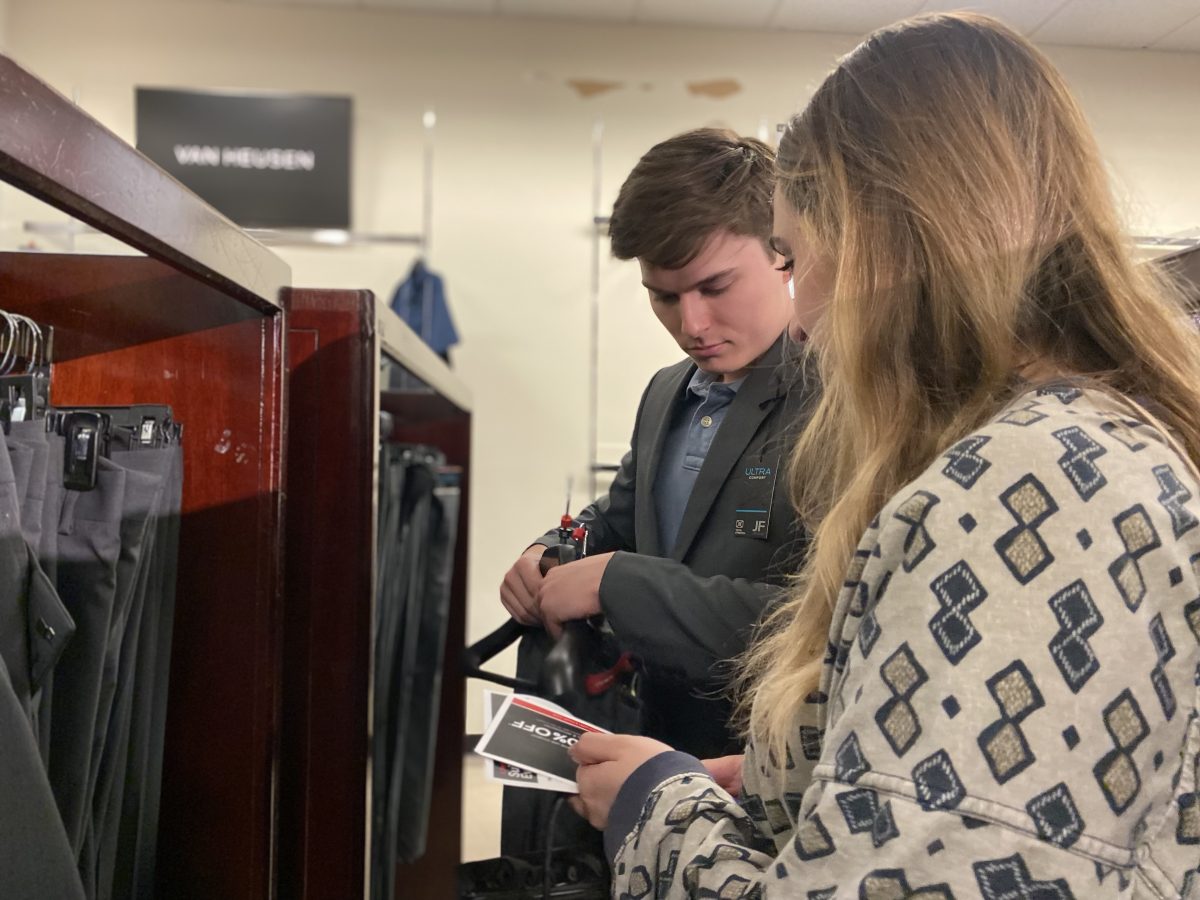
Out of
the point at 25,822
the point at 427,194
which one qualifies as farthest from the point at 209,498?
the point at 427,194

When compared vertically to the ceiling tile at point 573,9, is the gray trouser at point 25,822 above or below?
below

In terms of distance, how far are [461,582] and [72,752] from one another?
0.99 meters

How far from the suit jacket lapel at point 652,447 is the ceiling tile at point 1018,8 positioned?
267 millimetres

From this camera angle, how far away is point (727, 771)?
2.14 ft

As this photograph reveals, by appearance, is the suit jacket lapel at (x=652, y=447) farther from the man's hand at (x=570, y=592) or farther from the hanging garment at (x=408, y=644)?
the hanging garment at (x=408, y=644)

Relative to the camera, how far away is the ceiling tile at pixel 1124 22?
0.63 meters

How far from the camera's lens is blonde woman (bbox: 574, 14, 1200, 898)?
454 mm

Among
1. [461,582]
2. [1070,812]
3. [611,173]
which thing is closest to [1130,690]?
[1070,812]

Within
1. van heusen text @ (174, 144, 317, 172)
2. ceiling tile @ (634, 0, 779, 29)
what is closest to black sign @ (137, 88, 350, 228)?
van heusen text @ (174, 144, 317, 172)

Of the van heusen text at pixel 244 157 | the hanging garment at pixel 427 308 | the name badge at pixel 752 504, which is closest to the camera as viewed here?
the name badge at pixel 752 504

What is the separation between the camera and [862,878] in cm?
47

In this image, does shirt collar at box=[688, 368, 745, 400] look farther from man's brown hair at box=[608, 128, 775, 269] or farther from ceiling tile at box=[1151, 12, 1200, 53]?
ceiling tile at box=[1151, 12, 1200, 53]

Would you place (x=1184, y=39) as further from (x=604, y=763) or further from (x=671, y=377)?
(x=604, y=763)

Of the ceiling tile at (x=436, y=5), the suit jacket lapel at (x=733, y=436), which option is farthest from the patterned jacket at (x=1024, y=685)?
the ceiling tile at (x=436, y=5)
